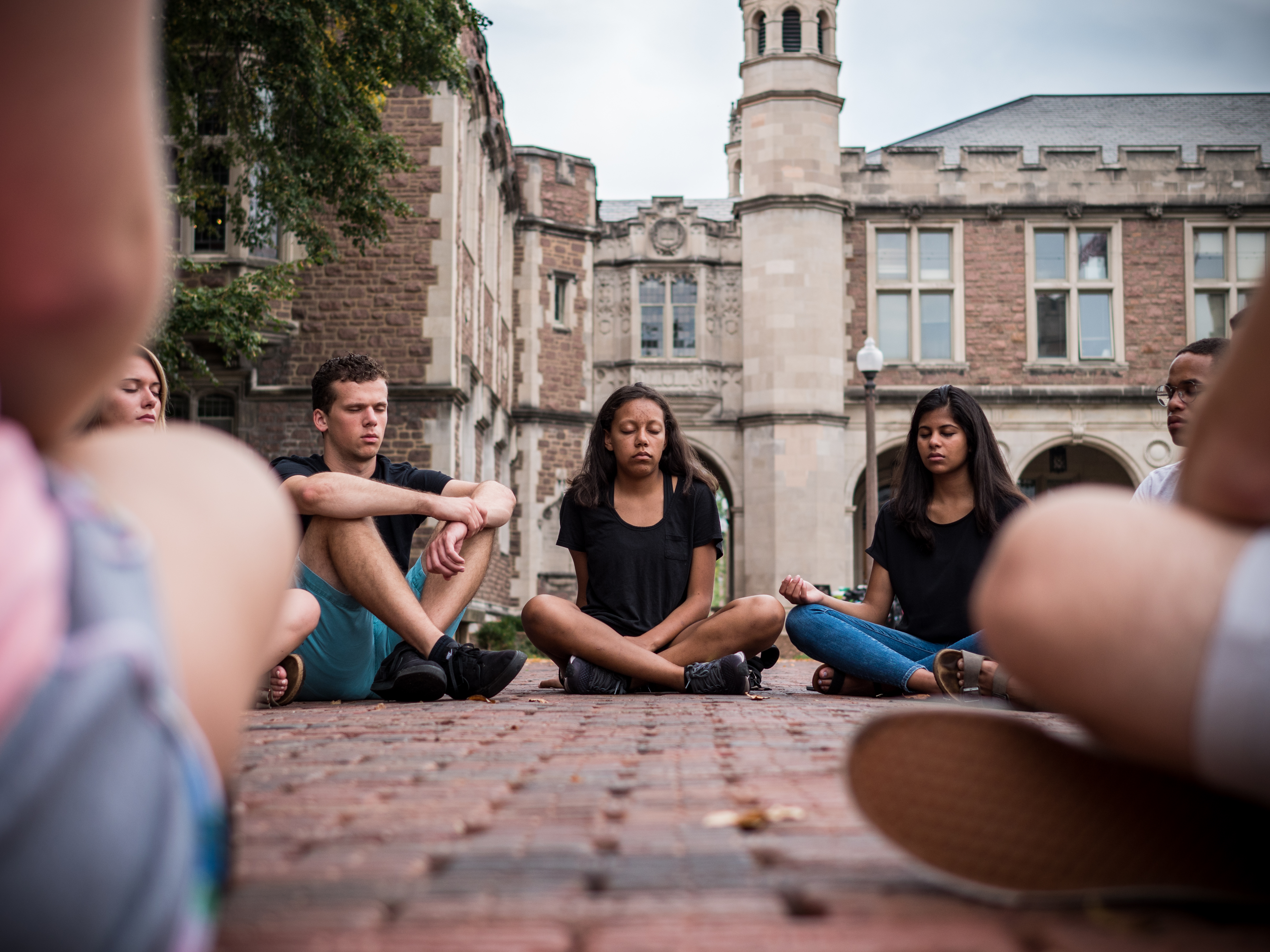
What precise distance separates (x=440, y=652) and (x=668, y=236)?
22165mm

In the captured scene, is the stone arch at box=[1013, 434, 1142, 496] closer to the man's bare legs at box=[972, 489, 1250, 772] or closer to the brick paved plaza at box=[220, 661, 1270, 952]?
the brick paved plaza at box=[220, 661, 1270, 952]

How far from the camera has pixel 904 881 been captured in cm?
149

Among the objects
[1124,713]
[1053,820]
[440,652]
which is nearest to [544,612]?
[440,652]

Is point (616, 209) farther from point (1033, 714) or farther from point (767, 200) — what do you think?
point (1033, 714)

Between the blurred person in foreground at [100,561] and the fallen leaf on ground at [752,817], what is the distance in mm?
947

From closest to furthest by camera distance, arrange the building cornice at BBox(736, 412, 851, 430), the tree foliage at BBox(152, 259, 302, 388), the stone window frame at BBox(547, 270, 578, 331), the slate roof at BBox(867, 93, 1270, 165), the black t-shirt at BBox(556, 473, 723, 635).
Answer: the black t-shirt at BBox(556, 473, 723, 635), the tree foliage at BBox(152, 259, 302, 388), the building cornice at BBox(736, 412, 851, 430), the stone window frame at BBox(547, 270, 578, 331), the slate roof at BBox(867, 93, 1270, 165)

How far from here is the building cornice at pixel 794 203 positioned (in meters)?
23.5

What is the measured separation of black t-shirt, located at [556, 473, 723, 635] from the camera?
587 cm

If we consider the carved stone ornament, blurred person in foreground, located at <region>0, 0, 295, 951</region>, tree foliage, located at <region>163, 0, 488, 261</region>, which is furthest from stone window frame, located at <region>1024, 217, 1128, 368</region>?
blurred person in foreground, located at <region>0, 0, 295, 951</region>

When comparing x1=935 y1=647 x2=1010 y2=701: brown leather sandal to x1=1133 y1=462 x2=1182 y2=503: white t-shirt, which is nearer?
x1=1133 y1=462 x2=1182 y2=503: white t-shirt

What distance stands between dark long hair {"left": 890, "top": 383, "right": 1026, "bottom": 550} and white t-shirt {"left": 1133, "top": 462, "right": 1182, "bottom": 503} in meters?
0.71

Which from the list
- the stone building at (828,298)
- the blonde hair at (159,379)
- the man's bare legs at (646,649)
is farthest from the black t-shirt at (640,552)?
the stone building at (828,298)

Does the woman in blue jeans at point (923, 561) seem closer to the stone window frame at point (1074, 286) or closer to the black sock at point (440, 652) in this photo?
the black sock at point (440, 652)

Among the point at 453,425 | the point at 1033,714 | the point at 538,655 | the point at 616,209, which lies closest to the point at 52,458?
the point at 1033,714
